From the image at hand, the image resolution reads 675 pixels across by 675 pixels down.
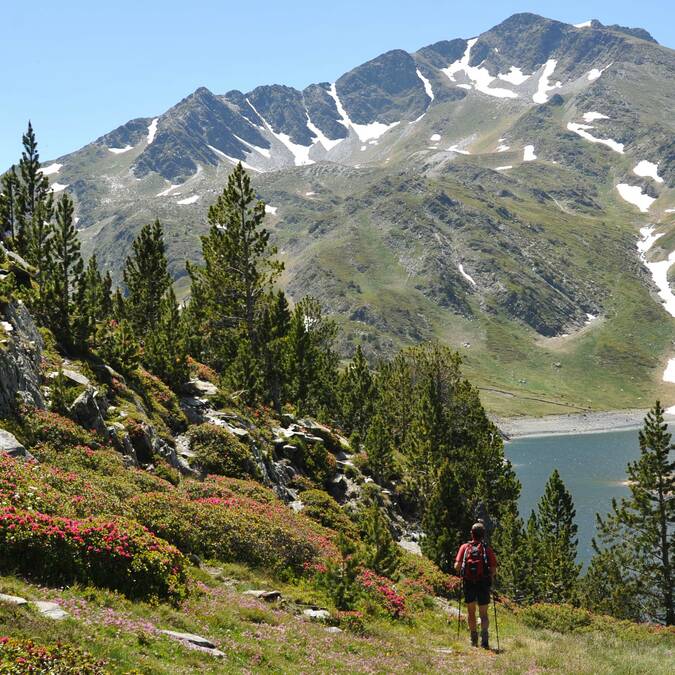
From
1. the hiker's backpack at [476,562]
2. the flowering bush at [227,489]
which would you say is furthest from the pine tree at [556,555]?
the hiker's backpack at [476,562]

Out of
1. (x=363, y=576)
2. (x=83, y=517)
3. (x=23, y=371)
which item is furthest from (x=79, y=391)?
A: (x=363, y=576)

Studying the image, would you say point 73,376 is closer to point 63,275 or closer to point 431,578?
point 63,275

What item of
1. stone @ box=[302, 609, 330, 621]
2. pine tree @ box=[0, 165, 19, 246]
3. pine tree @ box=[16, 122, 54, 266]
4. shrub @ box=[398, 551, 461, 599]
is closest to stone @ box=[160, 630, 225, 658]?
stone @ box=[302, 609, 330, 621]

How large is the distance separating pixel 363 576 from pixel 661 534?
39.7m

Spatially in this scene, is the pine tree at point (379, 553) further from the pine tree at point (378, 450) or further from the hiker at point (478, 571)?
the pine tree at point (378, 450)

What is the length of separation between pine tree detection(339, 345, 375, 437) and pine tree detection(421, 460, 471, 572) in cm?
2508

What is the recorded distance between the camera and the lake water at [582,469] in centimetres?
10206

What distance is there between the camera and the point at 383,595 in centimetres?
2267

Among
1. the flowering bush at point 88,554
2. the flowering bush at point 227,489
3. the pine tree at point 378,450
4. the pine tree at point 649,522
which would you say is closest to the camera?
the flowering bush at point 88,554

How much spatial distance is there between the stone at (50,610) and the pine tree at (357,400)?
5801 centimetres

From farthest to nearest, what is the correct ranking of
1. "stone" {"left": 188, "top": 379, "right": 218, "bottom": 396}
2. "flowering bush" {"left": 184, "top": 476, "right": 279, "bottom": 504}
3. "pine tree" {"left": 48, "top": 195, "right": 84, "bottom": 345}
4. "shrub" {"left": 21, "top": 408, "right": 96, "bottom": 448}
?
"stone" {"left": 188, "top": 379, "right": 218, "bottom": 396} < "pine tree" {"left": 48, "top": 195, "right": 84, "bottom": 345} < "flowering bush" {"left": 184, "top": 476, "right": 279, "bottom": 504} < "shrub" {"left": 21, "top": 408, "right": 96, "bottom": 448}

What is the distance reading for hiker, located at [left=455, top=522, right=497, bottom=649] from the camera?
18.6 metres

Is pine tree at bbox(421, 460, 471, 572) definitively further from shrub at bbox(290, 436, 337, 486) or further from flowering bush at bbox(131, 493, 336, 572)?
flowering bush at bbox(131, 493, 336, 572)

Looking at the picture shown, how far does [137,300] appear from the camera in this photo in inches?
2361
